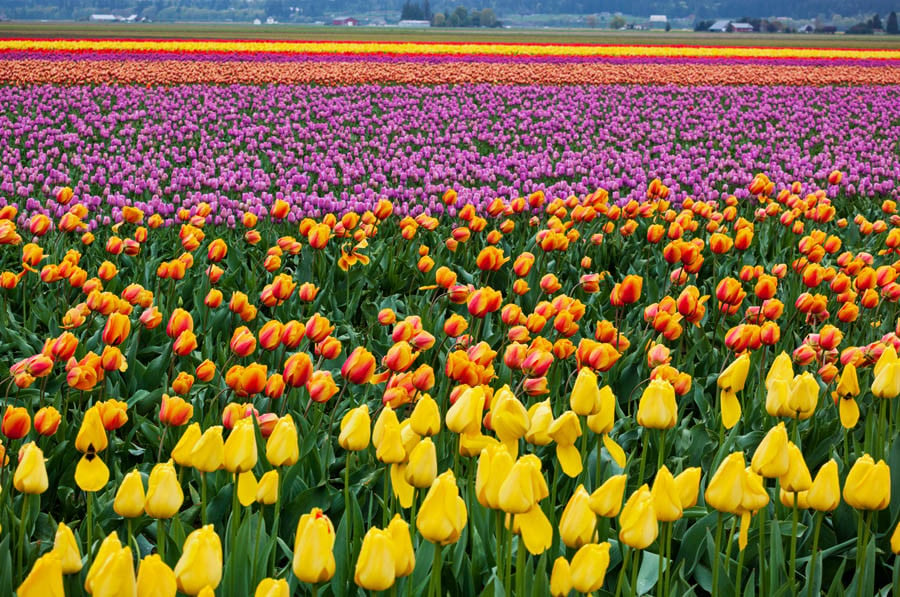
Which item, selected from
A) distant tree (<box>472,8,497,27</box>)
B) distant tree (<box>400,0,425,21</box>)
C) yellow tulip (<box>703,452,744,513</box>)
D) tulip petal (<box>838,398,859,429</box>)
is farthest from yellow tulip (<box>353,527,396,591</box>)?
distant tree (<box>400,0,425,21</box>)

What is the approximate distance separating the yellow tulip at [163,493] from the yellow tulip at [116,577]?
354 millimetres

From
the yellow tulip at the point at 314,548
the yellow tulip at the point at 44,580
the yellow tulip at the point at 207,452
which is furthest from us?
the yellow tulip at the point at 207,452

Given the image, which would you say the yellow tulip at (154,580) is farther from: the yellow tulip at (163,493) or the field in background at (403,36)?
the field in background at (403,36)

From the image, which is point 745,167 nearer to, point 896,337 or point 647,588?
point 896,337

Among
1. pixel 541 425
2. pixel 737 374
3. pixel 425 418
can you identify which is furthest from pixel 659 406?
pixel 425 418

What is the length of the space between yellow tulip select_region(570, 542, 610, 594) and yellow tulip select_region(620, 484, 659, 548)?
8 centimetres

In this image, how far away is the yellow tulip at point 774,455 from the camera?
1.83 meters

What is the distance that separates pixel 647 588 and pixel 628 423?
125 centimetres

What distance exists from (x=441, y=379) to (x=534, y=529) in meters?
2.09

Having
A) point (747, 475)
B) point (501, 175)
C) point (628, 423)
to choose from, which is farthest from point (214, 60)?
point (747, 475)

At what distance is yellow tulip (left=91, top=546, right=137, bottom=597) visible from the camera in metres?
1.39

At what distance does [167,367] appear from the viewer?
169 inches

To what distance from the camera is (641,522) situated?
1690mm

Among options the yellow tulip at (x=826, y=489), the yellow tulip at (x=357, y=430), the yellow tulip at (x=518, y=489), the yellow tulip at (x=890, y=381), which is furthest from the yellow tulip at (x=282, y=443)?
the yellow tulip at (x=890, y=381)
